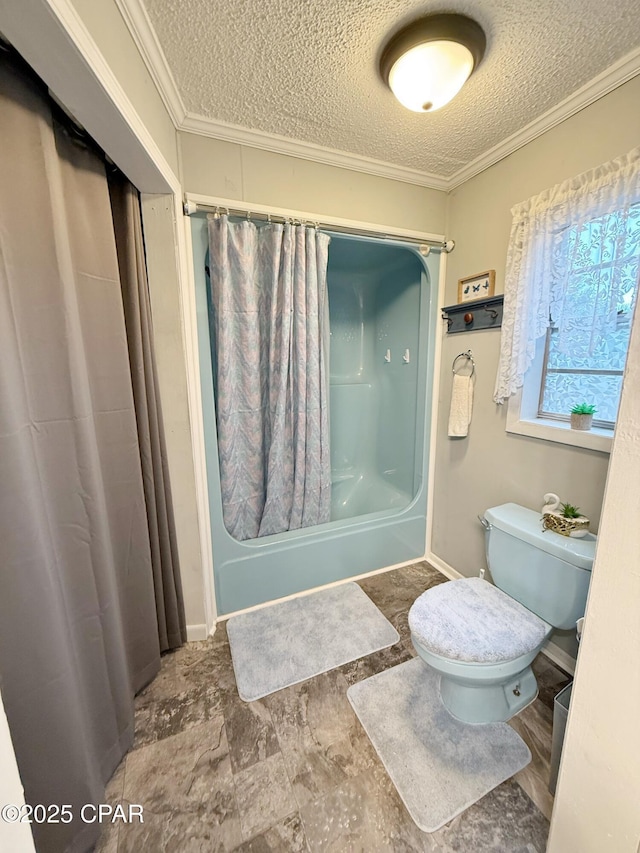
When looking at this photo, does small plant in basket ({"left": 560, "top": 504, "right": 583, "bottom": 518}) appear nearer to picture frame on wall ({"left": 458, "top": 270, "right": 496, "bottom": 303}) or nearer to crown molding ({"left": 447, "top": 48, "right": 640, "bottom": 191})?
picture frame on wall ({"left": 458, "top": 270, "right": 496, "bottom": 303})

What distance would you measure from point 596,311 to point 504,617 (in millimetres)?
1199

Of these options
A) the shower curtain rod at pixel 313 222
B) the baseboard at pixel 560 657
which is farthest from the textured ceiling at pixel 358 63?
the baseboard at pixel 560 657

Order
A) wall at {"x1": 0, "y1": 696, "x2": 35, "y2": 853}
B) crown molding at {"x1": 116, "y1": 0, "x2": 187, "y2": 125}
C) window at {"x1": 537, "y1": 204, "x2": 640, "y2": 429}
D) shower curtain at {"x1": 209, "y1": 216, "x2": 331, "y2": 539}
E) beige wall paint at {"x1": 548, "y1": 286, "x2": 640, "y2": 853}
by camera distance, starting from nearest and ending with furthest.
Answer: wall at {"x1": 0, "y1": 696, "x2": 35, "y2": 853}, beige wall paint at {"x1": 548, "y1": 286, "x2": 640, "y2": 853}, crown molding at {"x1": 116, "y1": 0, "x2": 187, "y2": 125}, window at {"x1": 537, "y1": 204, "x2": 640, "y2": 429}, shower curtain at {"x1": 209, "y1": 216, "x2": 331, "y2": 539}

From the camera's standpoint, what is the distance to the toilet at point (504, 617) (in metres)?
1.12

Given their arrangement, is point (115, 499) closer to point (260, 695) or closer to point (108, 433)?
point (108, 433)

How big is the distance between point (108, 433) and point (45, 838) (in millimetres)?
1059

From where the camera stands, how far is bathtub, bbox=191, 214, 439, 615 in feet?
5.78

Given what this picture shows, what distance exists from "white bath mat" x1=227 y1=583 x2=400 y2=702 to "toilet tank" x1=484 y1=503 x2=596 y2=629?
66cm

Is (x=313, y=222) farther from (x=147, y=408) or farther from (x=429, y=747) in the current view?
(x=429, y=747)

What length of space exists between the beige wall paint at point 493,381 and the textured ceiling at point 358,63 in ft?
0.47

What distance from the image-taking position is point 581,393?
57.4 inches

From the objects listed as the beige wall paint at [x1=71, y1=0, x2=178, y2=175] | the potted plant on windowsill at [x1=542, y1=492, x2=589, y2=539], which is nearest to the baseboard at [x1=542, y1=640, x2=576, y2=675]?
the potted plant on windowsill at [x1=542, y1=492, x2=589, y2=539]

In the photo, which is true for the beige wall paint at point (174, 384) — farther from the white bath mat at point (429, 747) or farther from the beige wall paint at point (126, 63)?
the white bath mat at point (429, 747)

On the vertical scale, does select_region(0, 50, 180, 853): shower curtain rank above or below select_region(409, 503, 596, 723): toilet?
above
